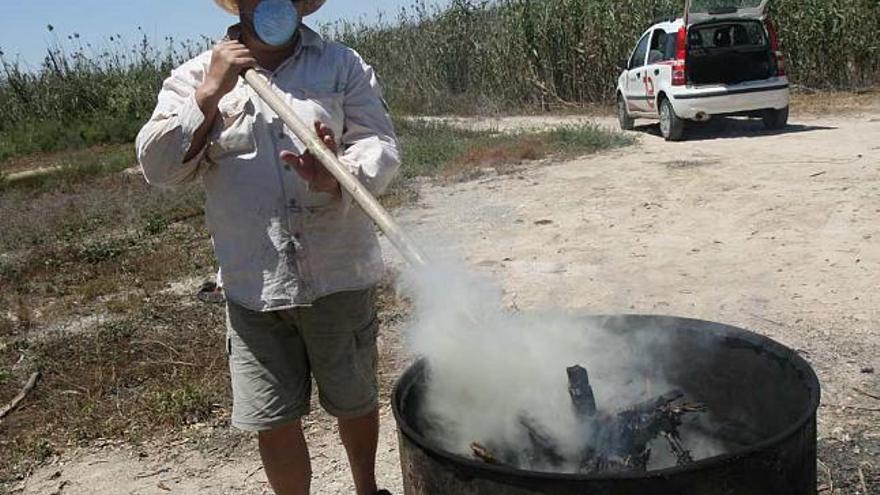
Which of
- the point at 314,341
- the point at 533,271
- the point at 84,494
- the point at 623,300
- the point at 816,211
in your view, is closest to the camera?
the point at 314,341

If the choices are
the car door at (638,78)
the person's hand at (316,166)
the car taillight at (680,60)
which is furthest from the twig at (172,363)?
the car door at (638,78)

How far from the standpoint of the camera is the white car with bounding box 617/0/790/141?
10383 millimetres

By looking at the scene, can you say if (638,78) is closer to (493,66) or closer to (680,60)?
(680,60)

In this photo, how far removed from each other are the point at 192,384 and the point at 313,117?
227 cm

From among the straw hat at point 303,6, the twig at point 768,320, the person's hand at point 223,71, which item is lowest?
the twig at point 768,320

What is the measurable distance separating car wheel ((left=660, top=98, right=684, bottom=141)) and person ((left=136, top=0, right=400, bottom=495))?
879 centimetres

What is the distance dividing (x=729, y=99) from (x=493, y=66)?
9203mm

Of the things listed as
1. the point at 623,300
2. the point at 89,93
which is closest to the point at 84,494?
the point at 623,300

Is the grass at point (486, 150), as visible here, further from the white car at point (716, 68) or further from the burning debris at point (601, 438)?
the burning debris at point (601, 438)

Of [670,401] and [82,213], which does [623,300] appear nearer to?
[670,401]

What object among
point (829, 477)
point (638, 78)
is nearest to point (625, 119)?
point (638, 78)

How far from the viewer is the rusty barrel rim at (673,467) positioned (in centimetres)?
155

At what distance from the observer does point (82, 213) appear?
28.5 feet

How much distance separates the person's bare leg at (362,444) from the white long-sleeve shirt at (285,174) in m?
0.48
